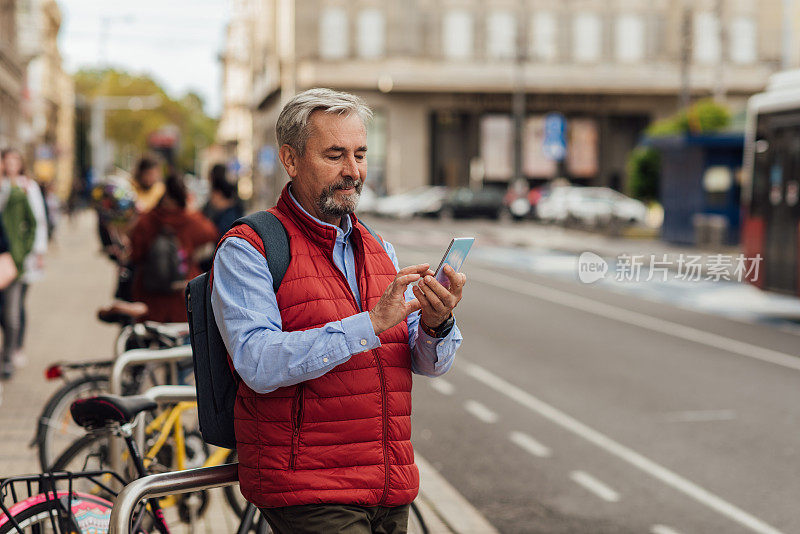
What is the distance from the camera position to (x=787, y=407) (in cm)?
944

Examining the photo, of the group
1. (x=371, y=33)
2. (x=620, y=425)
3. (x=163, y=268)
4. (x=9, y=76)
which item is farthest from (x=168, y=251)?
(x=371, y=33)

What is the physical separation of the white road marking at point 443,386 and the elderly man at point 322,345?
7.31 m

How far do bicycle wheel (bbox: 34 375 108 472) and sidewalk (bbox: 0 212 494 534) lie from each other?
604 millimetres

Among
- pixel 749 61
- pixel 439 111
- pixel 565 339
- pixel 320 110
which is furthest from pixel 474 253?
pixel 749 61

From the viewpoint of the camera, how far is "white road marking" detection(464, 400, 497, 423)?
905 cm

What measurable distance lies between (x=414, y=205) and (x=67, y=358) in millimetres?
41239

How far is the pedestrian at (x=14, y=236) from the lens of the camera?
952 centimetres

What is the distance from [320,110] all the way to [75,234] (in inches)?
1541

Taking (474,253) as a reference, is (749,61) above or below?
above

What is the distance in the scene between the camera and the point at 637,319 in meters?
15.6

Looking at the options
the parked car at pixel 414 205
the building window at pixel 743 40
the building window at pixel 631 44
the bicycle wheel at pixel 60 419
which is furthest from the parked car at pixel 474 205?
the bicycle wheel at pixel 60 419

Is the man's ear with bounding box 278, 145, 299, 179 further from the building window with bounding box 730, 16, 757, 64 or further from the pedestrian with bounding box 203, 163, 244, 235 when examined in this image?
the building window with bounding box 730, 16, 757, 64

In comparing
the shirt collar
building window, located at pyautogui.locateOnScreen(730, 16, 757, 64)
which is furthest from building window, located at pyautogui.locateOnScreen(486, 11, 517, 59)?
the shirt collar

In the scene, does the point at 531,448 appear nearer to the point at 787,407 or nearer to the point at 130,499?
the point at 787,407
